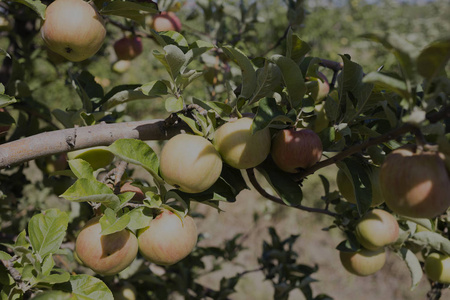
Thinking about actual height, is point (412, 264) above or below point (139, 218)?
below

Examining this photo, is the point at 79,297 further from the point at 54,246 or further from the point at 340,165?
the point at 340,165

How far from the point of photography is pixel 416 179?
1.89ft

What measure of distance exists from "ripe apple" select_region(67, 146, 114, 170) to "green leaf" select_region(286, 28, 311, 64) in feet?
1.35

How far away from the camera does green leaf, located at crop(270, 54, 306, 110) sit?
0.75 m

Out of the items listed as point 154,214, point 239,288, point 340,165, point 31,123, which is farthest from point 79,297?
point 239,288

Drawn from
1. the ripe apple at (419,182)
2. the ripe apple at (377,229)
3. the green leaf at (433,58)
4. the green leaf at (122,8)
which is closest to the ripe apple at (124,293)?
the ripe apple at (377,229)

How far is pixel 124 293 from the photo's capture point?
1258 mm

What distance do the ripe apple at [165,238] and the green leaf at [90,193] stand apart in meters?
0.08

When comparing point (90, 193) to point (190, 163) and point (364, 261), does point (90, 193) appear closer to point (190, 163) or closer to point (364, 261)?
point (190, 163)

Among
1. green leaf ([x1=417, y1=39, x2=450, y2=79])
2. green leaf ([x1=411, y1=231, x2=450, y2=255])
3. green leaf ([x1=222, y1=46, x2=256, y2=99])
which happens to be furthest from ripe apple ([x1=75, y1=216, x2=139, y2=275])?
green leaf ([x1=411, y1=231, x2=450, y2=255])

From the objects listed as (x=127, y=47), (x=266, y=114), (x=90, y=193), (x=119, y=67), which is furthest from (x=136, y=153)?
(x=119, y=67)

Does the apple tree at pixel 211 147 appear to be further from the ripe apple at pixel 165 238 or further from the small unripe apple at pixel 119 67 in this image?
the small unripe apple at pixel 119 67

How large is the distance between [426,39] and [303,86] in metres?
6.17

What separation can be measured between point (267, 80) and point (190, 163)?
221 mm
